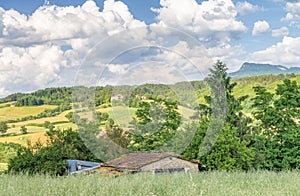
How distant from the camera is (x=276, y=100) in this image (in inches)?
1737

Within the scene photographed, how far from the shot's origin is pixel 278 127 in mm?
42906

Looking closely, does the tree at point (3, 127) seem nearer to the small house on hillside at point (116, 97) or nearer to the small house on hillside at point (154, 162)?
the small house on hillside at point (154, 162)

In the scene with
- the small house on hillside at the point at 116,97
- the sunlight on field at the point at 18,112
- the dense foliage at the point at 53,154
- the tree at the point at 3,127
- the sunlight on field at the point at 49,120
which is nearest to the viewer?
the small house on hillside at the point at 116,97

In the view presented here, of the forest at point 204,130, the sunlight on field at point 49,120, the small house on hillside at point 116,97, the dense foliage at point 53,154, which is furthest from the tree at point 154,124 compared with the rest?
the sunlight on field at point 49,120

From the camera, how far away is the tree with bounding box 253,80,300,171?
40938 mm

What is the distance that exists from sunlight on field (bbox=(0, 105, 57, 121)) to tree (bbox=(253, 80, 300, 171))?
A: 46201mm

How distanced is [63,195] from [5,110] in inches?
3315

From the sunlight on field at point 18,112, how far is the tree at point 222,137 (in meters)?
41.6

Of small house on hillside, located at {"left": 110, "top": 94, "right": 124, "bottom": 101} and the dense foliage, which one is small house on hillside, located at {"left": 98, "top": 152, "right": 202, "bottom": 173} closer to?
the dense foliage

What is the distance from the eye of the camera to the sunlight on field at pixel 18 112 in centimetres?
8056

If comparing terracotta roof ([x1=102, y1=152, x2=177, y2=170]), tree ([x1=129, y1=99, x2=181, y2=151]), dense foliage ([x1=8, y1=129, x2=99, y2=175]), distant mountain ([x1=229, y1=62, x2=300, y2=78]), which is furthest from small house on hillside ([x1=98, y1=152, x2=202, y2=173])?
distant mountain ([x1=229, y1=62, x2=300, y2=78])

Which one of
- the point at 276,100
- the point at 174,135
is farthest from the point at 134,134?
the point at 276,100

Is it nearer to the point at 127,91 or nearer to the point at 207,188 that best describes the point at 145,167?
the point at 127,91

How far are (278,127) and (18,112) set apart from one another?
5663 centimetres
